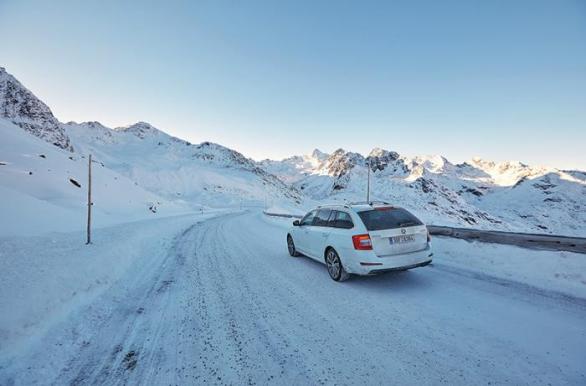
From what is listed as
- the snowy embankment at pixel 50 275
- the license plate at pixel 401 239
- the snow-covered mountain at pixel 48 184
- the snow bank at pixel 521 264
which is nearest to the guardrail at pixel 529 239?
the snow bank at pixel 521 264

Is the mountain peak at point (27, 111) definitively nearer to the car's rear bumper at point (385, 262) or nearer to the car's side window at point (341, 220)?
the car's side window at point (341, 220)

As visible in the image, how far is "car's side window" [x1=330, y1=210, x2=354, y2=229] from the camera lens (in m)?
6.18

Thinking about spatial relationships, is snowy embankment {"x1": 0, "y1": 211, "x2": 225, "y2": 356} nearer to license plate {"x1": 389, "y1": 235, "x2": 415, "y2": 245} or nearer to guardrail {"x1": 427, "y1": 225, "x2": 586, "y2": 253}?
license plate {"x1": 389, "y1": 235, "x2": 415, "y2": 245}

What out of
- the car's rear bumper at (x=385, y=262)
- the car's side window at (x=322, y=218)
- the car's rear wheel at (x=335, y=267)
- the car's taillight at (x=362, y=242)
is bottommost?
the car's rear wheel at (x=335, y=267)

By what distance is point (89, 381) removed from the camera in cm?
293

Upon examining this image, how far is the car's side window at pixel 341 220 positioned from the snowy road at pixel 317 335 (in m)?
1.24

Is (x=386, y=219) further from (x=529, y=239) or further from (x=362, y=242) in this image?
(x=529, y=239)

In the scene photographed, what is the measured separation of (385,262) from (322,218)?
7.72ft

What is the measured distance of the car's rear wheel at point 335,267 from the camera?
6.11m

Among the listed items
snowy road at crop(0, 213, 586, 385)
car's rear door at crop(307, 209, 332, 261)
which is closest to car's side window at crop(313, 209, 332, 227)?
car's rear door at crop(307, 209, 332, 261)

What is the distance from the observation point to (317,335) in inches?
150

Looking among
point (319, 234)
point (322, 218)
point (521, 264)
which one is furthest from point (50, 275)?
point (521, 264)

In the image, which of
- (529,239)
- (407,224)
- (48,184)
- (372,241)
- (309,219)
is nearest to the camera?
(372,241)

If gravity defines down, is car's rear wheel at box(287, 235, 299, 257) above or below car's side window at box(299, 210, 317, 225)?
below
